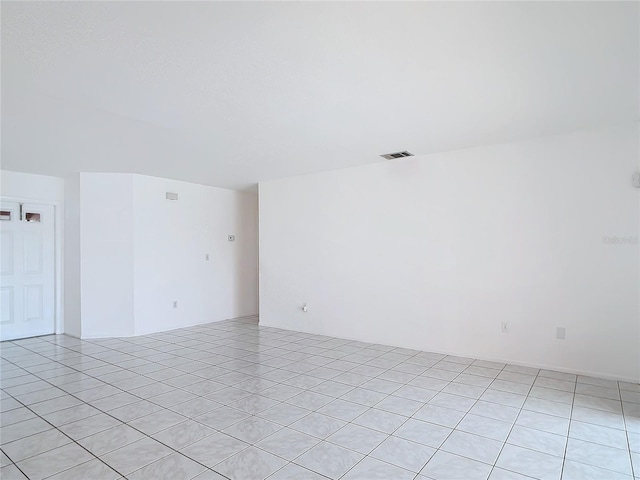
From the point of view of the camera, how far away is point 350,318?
213 inches

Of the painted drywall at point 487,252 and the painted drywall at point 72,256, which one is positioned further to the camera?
the painted drywall at point 72,256

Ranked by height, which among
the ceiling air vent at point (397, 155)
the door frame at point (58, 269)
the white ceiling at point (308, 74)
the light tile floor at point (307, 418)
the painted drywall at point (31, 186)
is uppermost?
the white ceiling at point (308, 74)

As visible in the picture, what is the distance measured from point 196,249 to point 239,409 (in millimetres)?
4013

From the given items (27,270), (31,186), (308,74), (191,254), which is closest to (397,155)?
(308,74)

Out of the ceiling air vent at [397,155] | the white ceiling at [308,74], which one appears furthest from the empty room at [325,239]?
the ceiling air vent at [397,155]

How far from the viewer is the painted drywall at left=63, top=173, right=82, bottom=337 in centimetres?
550

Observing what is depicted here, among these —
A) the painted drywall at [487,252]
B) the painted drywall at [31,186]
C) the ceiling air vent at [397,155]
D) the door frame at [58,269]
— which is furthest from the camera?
the door frame at [58,269]

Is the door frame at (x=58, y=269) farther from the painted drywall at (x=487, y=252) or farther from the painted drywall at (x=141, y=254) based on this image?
the painted drywall at (x=487, y=252)

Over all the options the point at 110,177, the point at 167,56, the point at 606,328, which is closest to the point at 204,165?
the point at 110,177

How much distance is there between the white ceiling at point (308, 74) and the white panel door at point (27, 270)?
1562 mm

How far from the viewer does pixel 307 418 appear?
2820 millimetres

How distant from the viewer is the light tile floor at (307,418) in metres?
2.19

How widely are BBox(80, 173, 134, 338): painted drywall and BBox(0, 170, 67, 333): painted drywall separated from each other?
61 cm

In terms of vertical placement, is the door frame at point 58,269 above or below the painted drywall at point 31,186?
below
